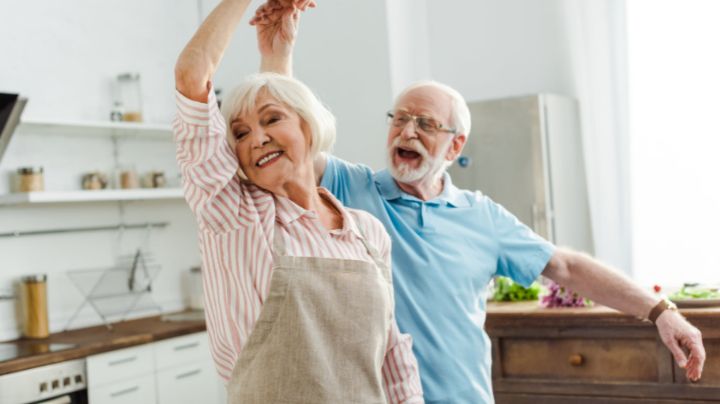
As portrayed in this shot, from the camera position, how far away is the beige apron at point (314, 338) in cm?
135

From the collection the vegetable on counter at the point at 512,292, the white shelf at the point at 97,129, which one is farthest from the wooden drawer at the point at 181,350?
the vegetable on counter at the point at 512,292

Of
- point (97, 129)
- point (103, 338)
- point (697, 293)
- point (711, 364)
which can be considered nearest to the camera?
point (711, 364)

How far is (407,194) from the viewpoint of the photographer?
217cm

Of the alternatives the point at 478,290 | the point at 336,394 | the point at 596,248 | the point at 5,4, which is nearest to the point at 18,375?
the point at 5,4

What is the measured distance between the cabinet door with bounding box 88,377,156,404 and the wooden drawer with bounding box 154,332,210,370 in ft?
0.36

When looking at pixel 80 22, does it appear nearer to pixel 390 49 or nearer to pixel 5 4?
pixel 5 4

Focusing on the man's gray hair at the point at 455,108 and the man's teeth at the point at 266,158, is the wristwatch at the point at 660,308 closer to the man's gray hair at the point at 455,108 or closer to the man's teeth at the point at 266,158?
the man's gray hair at the point at 455,108

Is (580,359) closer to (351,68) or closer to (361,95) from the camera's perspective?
(361,95)

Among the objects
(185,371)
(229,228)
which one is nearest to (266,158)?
(229,228)

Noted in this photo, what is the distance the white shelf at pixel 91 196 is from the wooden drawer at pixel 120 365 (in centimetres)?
77

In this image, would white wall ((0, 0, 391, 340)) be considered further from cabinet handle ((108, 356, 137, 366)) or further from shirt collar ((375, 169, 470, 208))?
shirt collar ((375, 169, 470, 208))

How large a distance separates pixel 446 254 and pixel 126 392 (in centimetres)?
234

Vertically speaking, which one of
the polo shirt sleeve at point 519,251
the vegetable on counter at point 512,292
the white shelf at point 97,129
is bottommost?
Answer: the vegetable on counter at point 512,292

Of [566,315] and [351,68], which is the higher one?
[351,68]
